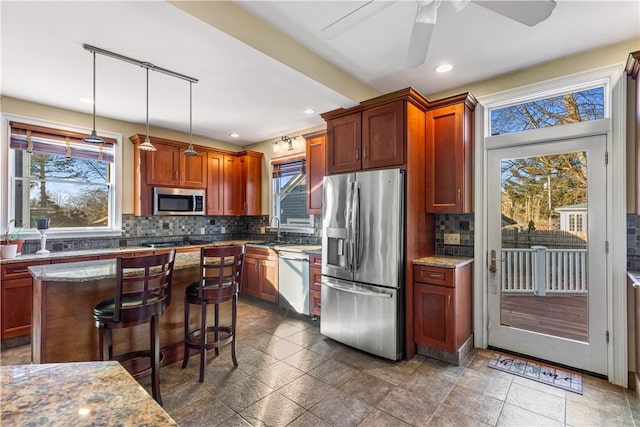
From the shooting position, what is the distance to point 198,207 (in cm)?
500

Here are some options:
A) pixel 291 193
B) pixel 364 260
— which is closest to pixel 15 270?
pixel 291 193

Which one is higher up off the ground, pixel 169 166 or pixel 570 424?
pixel 169 166

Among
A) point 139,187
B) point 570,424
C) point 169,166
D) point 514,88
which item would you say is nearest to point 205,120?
point 169,166

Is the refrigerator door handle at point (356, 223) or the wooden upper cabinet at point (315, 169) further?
the wooden upper cabinet at point (315, 169)

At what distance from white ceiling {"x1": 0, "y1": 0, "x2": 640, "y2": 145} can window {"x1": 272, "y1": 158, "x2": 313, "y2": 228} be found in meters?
1.50

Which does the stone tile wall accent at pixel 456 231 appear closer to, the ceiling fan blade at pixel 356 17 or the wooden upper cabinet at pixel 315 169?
the wooden upper cabinet at pixel 315 169

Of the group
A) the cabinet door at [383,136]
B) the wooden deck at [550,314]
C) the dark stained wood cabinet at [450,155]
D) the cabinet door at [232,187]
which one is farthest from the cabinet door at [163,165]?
the wooden deck at [550,314]

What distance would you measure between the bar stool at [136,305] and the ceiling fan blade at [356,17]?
1.85 metres

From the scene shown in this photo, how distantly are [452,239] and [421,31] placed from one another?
2.16 m

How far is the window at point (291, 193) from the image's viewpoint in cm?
498

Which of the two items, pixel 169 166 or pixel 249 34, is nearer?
pixel 249 34

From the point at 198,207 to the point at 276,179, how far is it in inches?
53.2

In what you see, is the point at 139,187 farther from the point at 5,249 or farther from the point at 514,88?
the point at 514,88

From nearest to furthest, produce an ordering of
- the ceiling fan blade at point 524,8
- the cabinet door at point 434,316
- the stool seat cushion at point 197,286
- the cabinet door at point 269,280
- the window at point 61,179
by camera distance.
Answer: the ceiling fan blade at point 524,8 < the stool seat cushion at point 197,286 < the cabinet door at point 434,316 < the window at point 61,179 < the cabinet door at point 269,280
